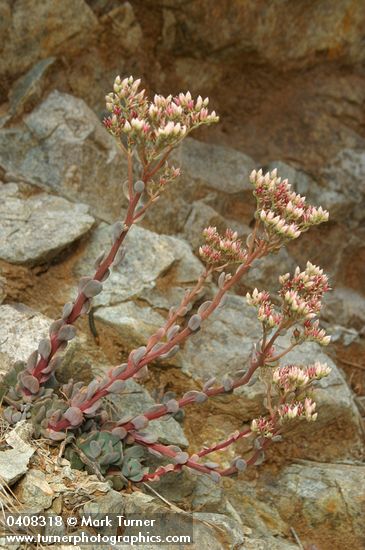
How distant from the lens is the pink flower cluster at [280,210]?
401 cm

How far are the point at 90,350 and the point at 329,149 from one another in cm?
446

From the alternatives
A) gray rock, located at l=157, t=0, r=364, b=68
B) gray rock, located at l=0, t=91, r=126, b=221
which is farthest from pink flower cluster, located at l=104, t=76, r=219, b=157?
gray rock, located at l=157, t=0, r=364, b=68

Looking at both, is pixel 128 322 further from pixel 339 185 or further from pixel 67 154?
pixel 339 185

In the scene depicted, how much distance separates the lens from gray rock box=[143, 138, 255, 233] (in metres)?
7.26

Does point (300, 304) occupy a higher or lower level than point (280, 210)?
lower

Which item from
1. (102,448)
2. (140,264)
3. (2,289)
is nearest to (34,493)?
(102,448)

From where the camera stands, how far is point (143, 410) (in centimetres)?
501

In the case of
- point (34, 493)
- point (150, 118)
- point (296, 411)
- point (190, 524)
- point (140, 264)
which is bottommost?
point (190, 524)

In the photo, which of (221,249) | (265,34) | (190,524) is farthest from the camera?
(265,34)

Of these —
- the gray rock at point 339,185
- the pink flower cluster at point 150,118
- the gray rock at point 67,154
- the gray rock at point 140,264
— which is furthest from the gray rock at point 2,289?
the gray rock at point 339,185

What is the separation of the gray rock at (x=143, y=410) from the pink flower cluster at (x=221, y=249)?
1.23 metres

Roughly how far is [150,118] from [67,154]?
292 centimetres

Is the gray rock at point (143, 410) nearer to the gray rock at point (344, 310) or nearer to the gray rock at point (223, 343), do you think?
the gray rock at point (223, 343)

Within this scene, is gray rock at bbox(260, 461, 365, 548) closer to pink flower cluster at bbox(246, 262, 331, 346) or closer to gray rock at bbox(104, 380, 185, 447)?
gray rock at bbox(104, 380, 185, 447)
